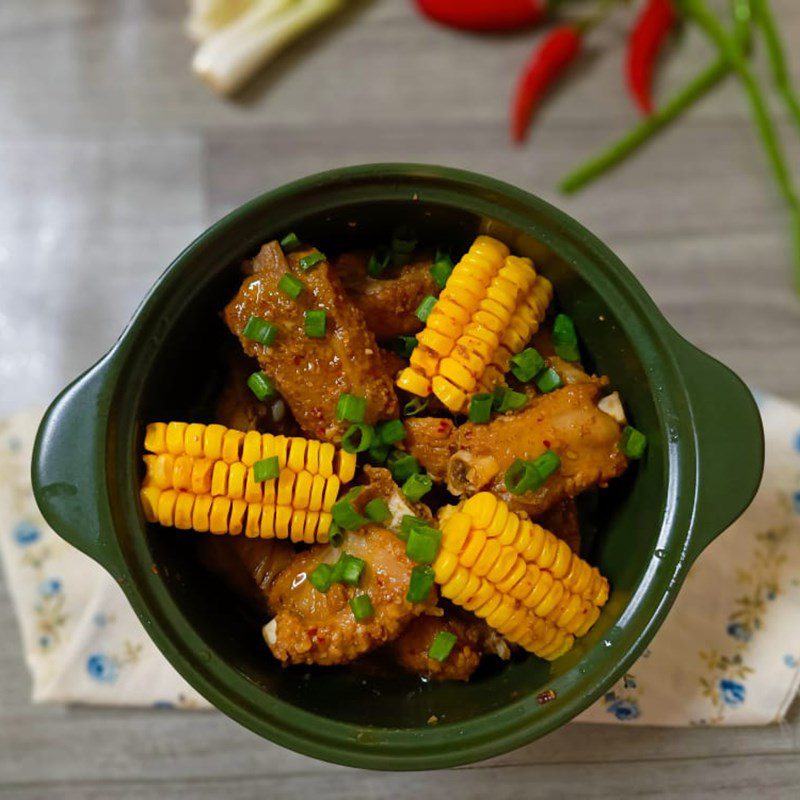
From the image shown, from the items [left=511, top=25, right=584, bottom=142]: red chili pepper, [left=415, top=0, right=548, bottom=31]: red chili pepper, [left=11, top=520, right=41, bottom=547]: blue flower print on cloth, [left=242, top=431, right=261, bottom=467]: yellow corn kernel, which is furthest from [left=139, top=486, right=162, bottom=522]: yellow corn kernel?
[left=415, top=0, right=548, bottom=31]: red chili pepper

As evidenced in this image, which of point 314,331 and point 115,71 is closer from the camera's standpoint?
point 314,331

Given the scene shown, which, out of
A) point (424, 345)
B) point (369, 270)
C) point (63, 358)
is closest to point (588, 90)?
point (369, 270)

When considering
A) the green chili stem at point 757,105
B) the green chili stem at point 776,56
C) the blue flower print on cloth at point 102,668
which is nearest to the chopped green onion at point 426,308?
the blue flower print on cloth at point 102,668

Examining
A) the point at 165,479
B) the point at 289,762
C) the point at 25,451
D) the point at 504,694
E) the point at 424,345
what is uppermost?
the point at 424,345

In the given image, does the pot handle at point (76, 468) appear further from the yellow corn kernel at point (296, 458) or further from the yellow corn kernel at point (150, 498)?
the yellow corn kernel at point (296, 458)

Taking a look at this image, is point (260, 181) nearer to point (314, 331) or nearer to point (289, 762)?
point (314, 331)

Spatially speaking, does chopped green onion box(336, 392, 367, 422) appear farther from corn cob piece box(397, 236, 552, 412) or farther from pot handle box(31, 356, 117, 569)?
pot handle box(31, 356, 117, 569)
